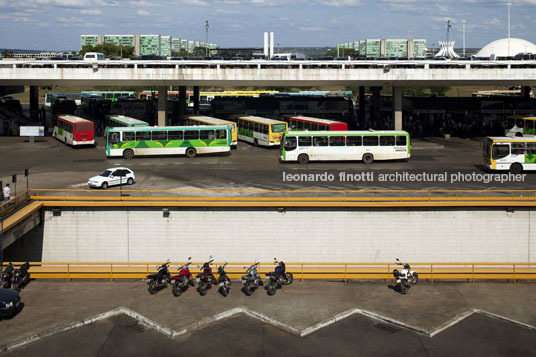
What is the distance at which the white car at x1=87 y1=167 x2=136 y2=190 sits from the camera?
33.6m

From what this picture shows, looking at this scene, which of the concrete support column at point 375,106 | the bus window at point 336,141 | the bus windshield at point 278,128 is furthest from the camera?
the concrete support column at point 375,106

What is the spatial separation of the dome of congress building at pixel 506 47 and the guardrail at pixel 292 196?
105m

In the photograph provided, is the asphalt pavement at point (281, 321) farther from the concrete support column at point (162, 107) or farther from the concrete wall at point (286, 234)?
the concrete support column at point (162, 107)

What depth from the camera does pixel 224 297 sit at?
74.8 feet

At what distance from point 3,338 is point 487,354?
1444 cm

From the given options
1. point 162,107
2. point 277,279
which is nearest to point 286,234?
point 277,279

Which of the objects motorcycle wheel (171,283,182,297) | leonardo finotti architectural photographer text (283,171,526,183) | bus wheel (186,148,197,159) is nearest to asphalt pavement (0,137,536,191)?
leonardo finotti architectural photographer text (283,171,526,183)


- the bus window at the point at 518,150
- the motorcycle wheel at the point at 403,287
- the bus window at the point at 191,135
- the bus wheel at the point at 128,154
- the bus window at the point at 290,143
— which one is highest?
the bus window at the point at 191,135

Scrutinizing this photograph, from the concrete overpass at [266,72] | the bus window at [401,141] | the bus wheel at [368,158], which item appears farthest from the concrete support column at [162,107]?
the bus window at [401,141]

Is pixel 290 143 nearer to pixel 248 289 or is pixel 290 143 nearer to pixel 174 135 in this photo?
pixel 174 135

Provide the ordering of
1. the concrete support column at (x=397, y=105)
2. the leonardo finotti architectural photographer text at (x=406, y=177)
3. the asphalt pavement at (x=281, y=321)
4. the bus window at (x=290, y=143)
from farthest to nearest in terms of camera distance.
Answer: the concrete support column at (x=397, y=105)
the bus window at (x=290, y=143)
the leonardo finotti architectural photographer text at (x=406, y=177)
the asphalt pavement at (x=281, y=321)

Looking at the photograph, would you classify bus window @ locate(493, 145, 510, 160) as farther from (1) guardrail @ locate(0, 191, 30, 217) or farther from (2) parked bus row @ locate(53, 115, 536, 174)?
(1) guardrail @ locate(0, 191, 30, 217)

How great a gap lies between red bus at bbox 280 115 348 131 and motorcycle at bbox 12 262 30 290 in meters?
29.9

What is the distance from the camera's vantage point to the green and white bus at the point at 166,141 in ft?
149
